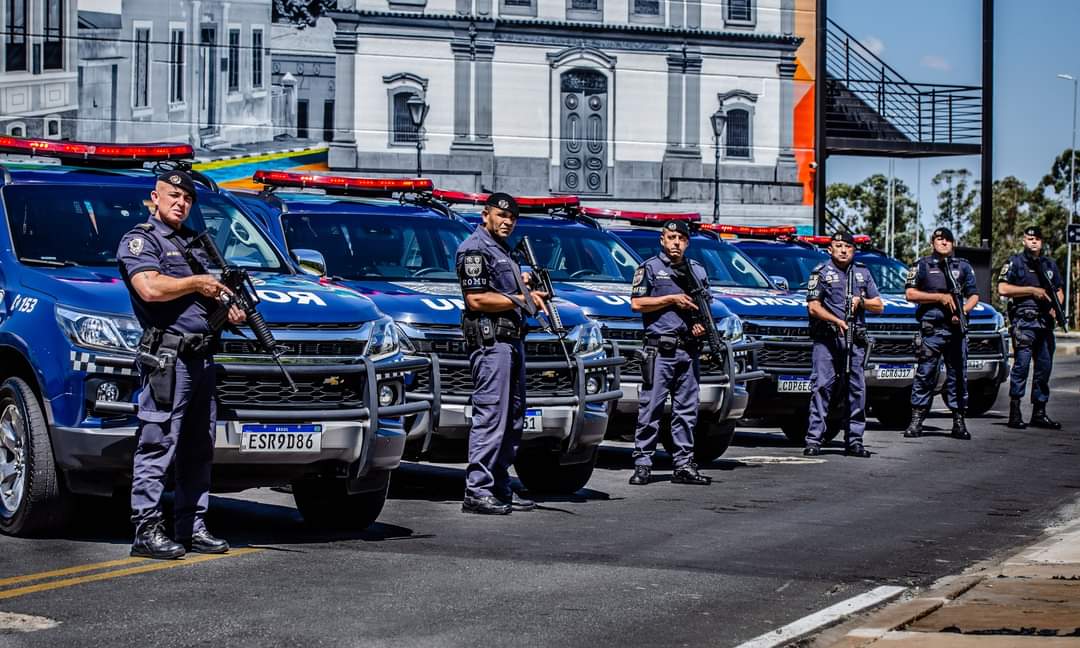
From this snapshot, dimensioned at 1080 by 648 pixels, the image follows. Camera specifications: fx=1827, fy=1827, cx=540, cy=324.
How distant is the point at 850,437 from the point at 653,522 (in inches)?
198

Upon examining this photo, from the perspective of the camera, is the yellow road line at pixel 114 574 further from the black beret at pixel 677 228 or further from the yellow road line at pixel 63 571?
the black beret at pixel 677 228

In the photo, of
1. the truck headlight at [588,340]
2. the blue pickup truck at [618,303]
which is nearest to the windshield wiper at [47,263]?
the truck headlight at [588,340]

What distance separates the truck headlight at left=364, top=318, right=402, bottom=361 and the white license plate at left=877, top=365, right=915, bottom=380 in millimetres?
8792

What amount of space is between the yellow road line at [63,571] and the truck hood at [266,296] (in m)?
1.19

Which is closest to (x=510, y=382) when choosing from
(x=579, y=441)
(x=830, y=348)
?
(x=579, y=441)

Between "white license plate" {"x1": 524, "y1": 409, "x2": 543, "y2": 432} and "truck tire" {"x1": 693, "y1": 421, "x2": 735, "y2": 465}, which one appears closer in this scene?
"white license plate" {"x1": 524, "y1": 409, "x2": 543, "y2": 432}

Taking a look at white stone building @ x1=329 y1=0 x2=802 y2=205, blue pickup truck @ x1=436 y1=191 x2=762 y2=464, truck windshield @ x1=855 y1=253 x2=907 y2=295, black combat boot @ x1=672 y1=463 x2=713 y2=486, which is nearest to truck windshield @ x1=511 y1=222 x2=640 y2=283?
blue pickup truck @ x1=436 y1=191 x2=762 y2=464

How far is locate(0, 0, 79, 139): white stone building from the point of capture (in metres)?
19.3

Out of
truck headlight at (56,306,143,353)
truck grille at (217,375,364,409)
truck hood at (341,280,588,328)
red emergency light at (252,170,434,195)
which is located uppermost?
red emergency light at (252,170,434,195)

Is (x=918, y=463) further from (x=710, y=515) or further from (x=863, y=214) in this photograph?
(x=863, y=214)

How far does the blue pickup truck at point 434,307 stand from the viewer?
11133 millimetres

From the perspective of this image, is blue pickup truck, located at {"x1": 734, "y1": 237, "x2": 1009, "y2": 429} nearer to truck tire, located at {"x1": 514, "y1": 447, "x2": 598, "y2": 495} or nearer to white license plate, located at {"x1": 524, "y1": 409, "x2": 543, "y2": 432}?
truck tire, located at {"x1": 514, "y1": 447, "x2": 598, "y2": 495}

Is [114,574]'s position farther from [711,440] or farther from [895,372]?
[895,372]

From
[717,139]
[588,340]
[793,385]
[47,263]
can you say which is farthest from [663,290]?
[717,139]
